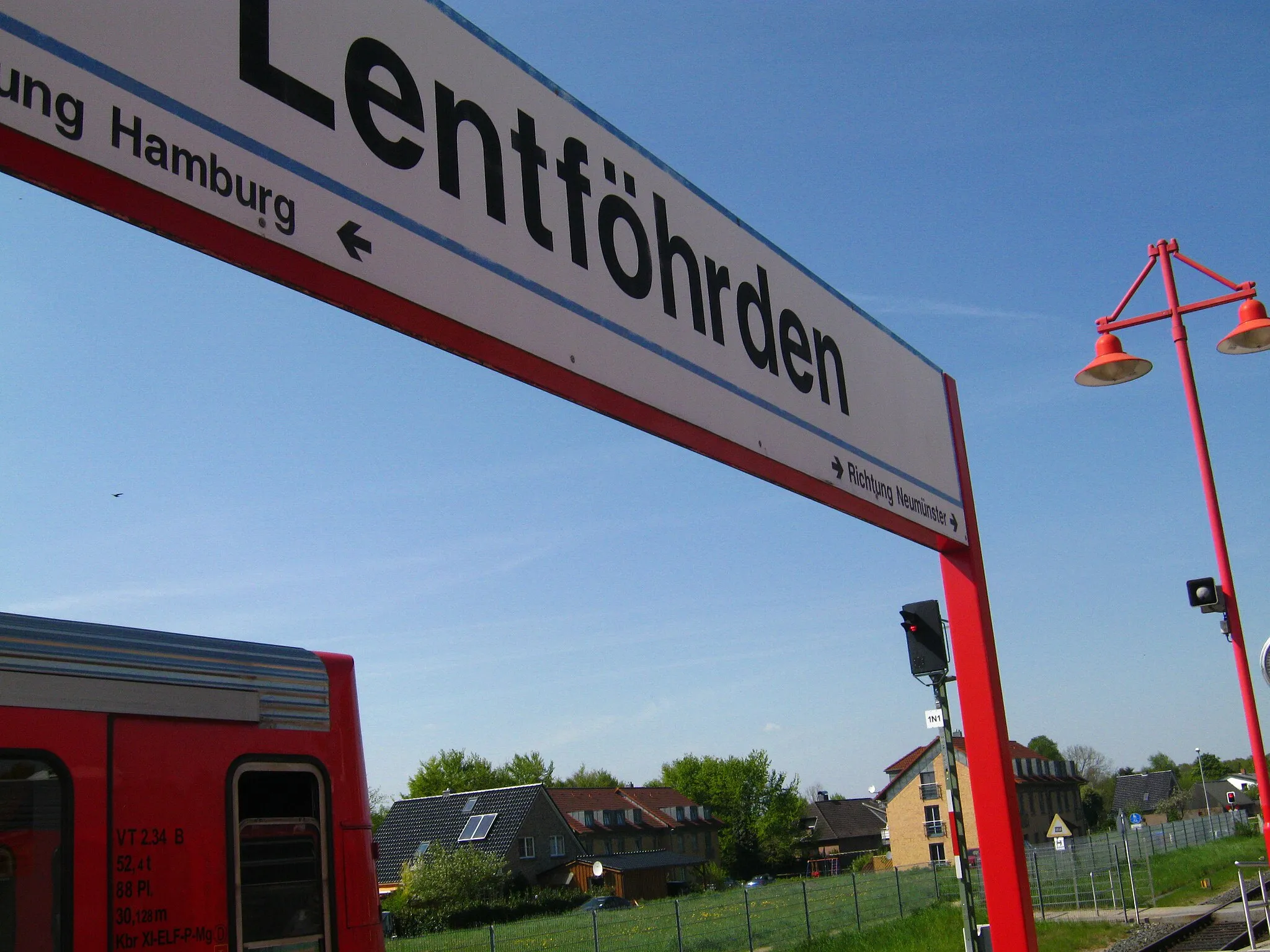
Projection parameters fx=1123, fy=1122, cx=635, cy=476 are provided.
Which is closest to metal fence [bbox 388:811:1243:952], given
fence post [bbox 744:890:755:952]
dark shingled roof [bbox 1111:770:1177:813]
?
fence post [bbox 744:890:755:952]

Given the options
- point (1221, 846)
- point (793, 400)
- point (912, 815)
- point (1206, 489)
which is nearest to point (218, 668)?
point (793, 400)

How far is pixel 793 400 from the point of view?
4.24 metres

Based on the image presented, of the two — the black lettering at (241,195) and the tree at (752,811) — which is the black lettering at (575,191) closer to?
the black lettering at (241,195)

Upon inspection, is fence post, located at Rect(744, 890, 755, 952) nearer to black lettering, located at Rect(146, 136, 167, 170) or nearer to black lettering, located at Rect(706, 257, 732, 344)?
black lettering, located at Rect(706, 257, 732, 344)

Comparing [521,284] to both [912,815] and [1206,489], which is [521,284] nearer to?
[1206,489]

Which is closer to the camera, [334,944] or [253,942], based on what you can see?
[253,942]

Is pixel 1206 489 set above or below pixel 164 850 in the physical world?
above

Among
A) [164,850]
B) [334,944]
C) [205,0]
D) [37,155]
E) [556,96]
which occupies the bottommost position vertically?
[334,944]

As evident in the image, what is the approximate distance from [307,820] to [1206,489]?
9885mm

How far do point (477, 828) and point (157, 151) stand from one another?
55.9 metres

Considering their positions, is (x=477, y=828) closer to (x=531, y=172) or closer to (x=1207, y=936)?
(x=1207, y=936)

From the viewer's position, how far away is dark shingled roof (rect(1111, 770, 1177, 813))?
347ft

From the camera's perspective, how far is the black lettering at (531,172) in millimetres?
3170

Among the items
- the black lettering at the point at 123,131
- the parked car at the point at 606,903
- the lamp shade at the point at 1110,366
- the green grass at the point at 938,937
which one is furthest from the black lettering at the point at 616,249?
the parked car at the point at 606,903
